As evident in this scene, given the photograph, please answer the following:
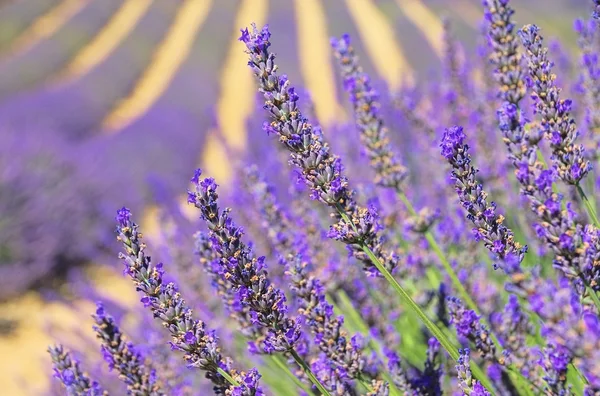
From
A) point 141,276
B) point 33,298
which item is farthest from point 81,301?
point 141,276

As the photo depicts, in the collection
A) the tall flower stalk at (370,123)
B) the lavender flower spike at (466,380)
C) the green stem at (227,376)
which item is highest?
the tall flower stalk at (370,123)

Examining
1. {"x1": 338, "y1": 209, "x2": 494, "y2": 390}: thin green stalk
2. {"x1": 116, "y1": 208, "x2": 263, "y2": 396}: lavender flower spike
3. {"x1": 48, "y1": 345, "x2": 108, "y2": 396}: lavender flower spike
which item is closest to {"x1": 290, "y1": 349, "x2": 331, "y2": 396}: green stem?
{"x1": 116, "y1": 208, "x2": 263, "y2": 396}: lavender flower spike

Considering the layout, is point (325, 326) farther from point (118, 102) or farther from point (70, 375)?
point (118, 102)

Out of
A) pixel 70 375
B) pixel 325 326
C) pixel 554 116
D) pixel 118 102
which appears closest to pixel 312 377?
pixel 325 326

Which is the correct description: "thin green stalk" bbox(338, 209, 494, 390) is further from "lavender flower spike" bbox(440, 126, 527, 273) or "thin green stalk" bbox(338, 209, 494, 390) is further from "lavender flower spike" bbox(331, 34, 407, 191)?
"lavender flower spike" bbox(331, 34, 407, 191)

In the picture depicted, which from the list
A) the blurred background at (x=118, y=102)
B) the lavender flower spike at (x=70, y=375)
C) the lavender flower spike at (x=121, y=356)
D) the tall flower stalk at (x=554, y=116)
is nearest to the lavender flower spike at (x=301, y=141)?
the tall flower stalk at (x=554, y=116)

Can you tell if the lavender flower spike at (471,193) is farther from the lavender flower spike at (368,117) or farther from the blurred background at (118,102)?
the blurred background at (118,102)
